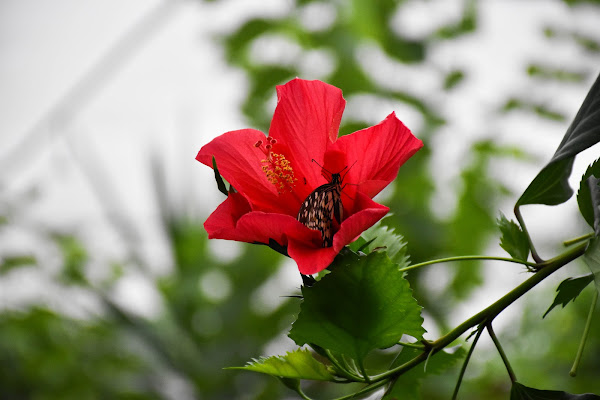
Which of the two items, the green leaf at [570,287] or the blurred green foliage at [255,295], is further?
the blurred green foliage at [255,295]

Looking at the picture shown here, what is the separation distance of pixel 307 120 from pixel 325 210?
0.11 feet

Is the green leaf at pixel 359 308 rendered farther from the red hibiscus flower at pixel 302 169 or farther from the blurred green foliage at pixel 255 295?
the blurred green foliage at pixel 255 295

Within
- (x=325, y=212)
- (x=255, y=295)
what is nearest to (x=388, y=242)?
(x=325, y=212)

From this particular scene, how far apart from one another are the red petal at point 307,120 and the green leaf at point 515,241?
0.23ft

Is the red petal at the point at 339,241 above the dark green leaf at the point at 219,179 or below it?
below

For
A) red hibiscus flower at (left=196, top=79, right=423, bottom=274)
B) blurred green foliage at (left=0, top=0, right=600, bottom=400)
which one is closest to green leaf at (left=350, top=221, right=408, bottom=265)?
red hibiscus flower at (left=196, top=79, right=423, bottom=274)

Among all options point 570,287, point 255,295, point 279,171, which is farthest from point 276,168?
point 255,295

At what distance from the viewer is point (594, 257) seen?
6.9 inches

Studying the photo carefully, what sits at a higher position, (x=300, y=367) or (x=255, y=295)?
(x=300, y=367)

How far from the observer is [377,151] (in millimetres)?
182

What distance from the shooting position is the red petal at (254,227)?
0.17 metres

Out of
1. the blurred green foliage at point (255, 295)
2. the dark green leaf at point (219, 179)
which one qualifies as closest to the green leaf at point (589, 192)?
the dark green leaf at point (219, 179)

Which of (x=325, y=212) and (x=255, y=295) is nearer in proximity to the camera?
(x=325, y=212)

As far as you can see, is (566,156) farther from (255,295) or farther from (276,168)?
(255,295)
